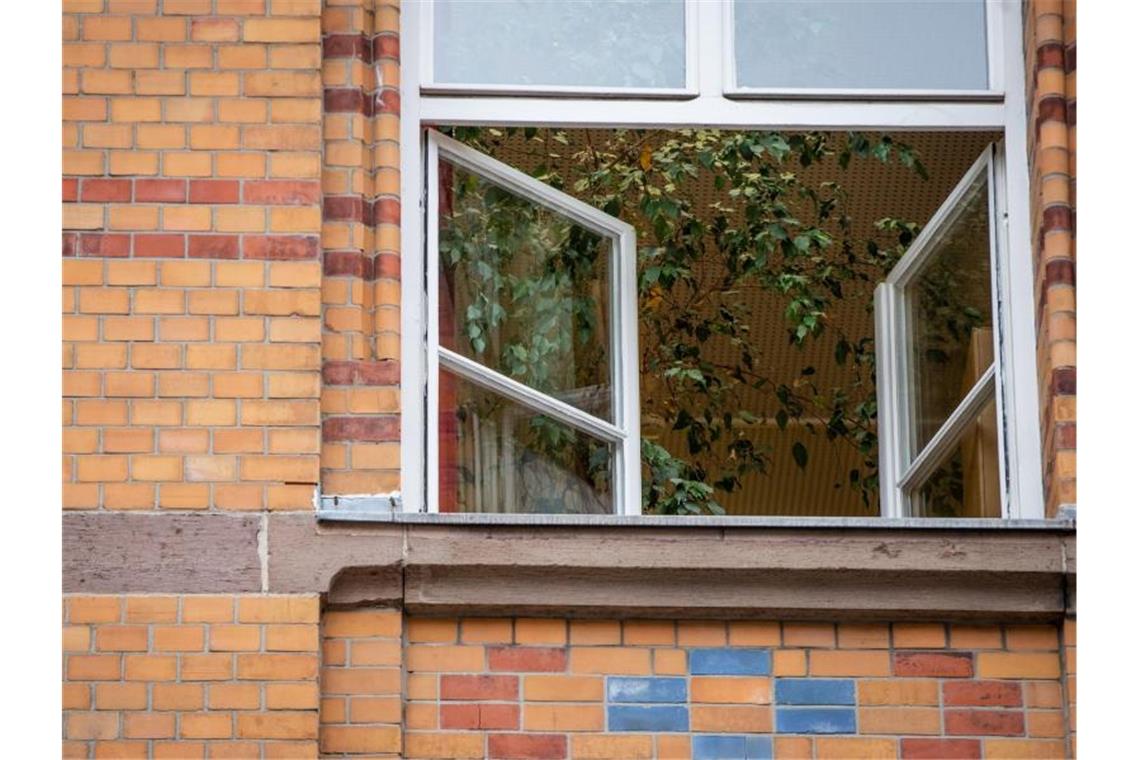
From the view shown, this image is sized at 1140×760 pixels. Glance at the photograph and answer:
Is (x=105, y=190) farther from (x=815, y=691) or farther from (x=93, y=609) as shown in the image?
(x=815, y=691)

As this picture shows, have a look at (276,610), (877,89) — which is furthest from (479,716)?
(877,89)

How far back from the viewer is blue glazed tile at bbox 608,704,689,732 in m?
5.38

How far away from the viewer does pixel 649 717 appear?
5.39 meters

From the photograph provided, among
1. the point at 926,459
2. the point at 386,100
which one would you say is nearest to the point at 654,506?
the point at 926,459

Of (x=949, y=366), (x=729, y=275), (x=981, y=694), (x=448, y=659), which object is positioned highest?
(x=729, y=275)

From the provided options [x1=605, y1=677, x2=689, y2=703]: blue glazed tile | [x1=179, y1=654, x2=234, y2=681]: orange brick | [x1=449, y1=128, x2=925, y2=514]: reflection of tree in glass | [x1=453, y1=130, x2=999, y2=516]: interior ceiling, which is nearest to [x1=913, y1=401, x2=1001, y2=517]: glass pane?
[x1=453, y1=130, x2=999, y2=516]: interior ceiling

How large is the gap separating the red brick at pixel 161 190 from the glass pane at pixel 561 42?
2.88 feet

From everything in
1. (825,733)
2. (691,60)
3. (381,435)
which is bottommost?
(825,733)

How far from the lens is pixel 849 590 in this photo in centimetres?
543

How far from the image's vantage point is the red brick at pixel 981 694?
17.8 ft

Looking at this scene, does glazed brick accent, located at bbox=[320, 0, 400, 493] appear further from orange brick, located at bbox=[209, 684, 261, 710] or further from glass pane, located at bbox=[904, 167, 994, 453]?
glass pane, located at bbox=[904, 167, 994, 453]

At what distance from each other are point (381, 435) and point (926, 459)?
1779 millimetres

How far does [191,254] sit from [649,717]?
1.68m

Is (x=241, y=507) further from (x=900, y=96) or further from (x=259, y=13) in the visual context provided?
(x=900, y=96)
